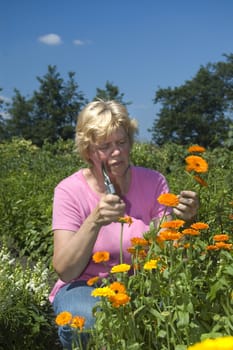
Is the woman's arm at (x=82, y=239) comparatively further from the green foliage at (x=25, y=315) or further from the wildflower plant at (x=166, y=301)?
the green foliage at (x=25, y=315)

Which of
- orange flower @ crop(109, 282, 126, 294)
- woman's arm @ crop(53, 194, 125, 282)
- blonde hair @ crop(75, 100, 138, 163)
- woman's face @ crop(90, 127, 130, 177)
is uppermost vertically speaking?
blonde hair @ crop(75, 100, 138, 163)

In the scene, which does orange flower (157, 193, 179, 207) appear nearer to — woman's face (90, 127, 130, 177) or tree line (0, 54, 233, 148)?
woman's face (90, 127, 130, 177)

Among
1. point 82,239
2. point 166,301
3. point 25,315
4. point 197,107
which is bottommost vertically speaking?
point 25,315

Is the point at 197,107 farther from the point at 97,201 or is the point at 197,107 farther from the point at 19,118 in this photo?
the point at 97,201

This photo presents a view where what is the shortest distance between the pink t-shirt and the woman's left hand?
0.24 m

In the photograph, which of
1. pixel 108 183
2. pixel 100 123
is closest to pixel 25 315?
pixel 108 183

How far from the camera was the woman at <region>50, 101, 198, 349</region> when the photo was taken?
2.33m

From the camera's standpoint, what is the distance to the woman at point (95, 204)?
2.33 m

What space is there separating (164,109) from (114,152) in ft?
163

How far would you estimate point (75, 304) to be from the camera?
2393 millimetres

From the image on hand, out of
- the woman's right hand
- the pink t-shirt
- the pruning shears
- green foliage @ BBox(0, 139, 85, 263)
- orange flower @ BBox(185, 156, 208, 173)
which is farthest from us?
green foliage @ BBox(0, 139, 85, 263)

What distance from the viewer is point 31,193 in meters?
6.29

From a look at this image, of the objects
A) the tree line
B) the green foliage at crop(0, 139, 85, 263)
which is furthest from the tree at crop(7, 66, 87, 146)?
the green foliage at crop(0, 139, 85, 263)

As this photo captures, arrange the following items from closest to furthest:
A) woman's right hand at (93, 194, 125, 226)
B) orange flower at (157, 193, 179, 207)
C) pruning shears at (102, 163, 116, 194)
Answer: orange flower at (157, 193, 179, 207)
woman's right hand at (93, 194, 125, 226)
pruning shears at (102, 163, 116, 194)
